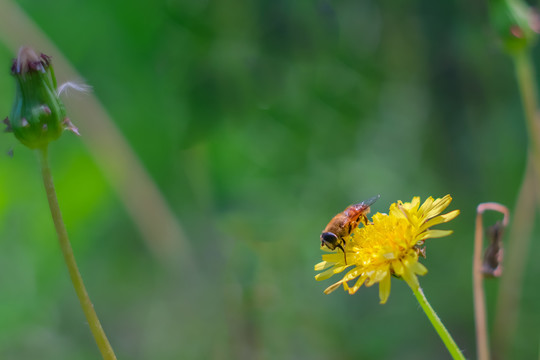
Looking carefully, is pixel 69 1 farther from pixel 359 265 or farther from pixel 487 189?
pixel 359 265

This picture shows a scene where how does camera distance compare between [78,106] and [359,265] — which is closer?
[359,265]

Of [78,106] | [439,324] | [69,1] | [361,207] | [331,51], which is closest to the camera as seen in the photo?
[439,324]

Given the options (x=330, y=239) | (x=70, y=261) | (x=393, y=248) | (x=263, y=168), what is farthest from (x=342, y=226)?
(x=263, y=168)

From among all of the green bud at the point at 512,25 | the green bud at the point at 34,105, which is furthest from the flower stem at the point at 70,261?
the green bud at the point at 512,25

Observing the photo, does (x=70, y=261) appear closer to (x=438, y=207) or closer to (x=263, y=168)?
(x=438, y=207)

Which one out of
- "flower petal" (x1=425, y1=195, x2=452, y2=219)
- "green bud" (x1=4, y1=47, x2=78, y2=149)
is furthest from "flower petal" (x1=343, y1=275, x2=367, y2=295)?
"green bud" (x1=4, y1=47, x2=78, y2=149)

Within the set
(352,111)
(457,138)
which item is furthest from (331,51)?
(457,138)
